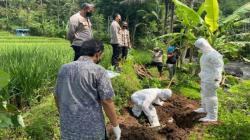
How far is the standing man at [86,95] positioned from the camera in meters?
3.96

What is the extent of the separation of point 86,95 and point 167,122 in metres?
3.80

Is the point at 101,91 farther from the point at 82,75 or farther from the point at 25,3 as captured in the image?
the point at 25,3

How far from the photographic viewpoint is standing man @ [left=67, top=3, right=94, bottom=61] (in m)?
7.83

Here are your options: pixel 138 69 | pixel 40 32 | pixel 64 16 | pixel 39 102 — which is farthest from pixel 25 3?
pixel 39 102

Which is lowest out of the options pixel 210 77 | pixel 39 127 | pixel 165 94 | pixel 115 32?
pixel 39 127

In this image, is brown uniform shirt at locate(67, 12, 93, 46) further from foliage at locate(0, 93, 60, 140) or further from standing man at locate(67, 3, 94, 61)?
foliage at locate(0, 93, 60, 140)

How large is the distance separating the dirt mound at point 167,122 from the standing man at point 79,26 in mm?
1496

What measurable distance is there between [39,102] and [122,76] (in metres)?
2.57

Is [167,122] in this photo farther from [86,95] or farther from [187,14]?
[187,14]

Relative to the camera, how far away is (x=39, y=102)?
7.25 m

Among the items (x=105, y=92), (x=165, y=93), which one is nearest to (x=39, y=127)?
(x=105, y=92)

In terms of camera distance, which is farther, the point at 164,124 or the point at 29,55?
the point at 29,55

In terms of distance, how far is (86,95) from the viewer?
13.1 ft

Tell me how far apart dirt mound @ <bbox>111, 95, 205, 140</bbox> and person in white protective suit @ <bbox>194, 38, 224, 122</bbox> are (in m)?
0.19
